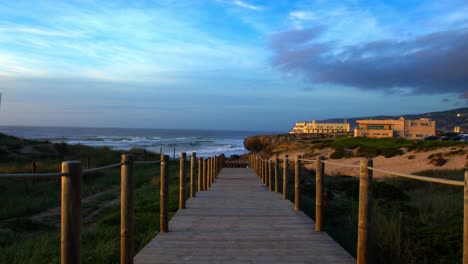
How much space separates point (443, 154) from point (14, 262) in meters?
33.2

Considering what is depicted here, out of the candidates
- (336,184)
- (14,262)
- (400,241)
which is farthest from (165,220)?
(336,184)

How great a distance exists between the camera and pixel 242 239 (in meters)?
5.48

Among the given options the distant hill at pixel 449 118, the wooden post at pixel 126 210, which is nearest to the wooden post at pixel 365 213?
the wooden post at pixel 126 210

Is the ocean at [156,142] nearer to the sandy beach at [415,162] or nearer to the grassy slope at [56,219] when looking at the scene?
the sandy beach at [415,162]

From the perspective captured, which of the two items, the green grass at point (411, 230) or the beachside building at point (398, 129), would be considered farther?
the beachside building at point (398, 129)

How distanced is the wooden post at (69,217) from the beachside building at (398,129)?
69664 mm

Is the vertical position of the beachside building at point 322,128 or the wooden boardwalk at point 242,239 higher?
the beachside building at point 322,128

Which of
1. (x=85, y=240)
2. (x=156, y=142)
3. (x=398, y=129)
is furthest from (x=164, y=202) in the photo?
(x=156, y=142)

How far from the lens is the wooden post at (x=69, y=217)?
2.85 metres

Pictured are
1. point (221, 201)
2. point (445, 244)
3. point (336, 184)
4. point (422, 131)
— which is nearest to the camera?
point (445, 244)

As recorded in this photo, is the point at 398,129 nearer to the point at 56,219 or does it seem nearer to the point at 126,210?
the point at 56,219

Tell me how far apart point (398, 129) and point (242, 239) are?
73982mm

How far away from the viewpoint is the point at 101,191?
54.5 ft

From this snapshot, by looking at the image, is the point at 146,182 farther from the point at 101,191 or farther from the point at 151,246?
the point at 151,246
